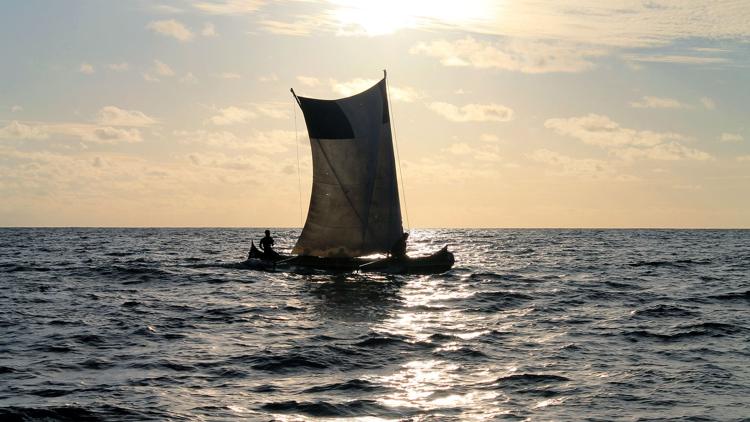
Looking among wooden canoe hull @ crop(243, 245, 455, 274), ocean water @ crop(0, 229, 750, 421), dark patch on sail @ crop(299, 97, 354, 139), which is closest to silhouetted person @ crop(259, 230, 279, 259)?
wooden canoe hull @ crop(243, 245, 455, 274)

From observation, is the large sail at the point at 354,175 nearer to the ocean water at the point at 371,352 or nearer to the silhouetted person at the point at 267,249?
the ocean water at the point at 371,352

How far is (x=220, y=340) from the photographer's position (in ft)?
70.8

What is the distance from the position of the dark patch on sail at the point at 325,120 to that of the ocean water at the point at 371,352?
8689 mm

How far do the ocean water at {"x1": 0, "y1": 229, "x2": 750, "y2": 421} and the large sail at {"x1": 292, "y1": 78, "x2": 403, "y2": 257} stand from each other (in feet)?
12.3


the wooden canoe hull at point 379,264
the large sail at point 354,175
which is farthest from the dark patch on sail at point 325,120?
the wooden canoe hull at point 379,264

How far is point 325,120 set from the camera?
4134cm

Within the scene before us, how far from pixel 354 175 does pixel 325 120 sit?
370 cm

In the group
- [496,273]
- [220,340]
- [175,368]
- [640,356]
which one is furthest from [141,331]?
[496,273]

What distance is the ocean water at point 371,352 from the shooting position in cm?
1450

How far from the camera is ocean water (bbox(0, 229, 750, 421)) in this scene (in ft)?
47.6

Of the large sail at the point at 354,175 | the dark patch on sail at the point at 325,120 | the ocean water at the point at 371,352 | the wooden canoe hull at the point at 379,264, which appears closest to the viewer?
the ocean water at the point at 371,352

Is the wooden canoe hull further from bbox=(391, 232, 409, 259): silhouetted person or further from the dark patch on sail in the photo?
the dark patch on sail

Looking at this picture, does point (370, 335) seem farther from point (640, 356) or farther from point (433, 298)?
point (433, 298)

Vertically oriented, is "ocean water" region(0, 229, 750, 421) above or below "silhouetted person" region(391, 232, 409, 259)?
below
